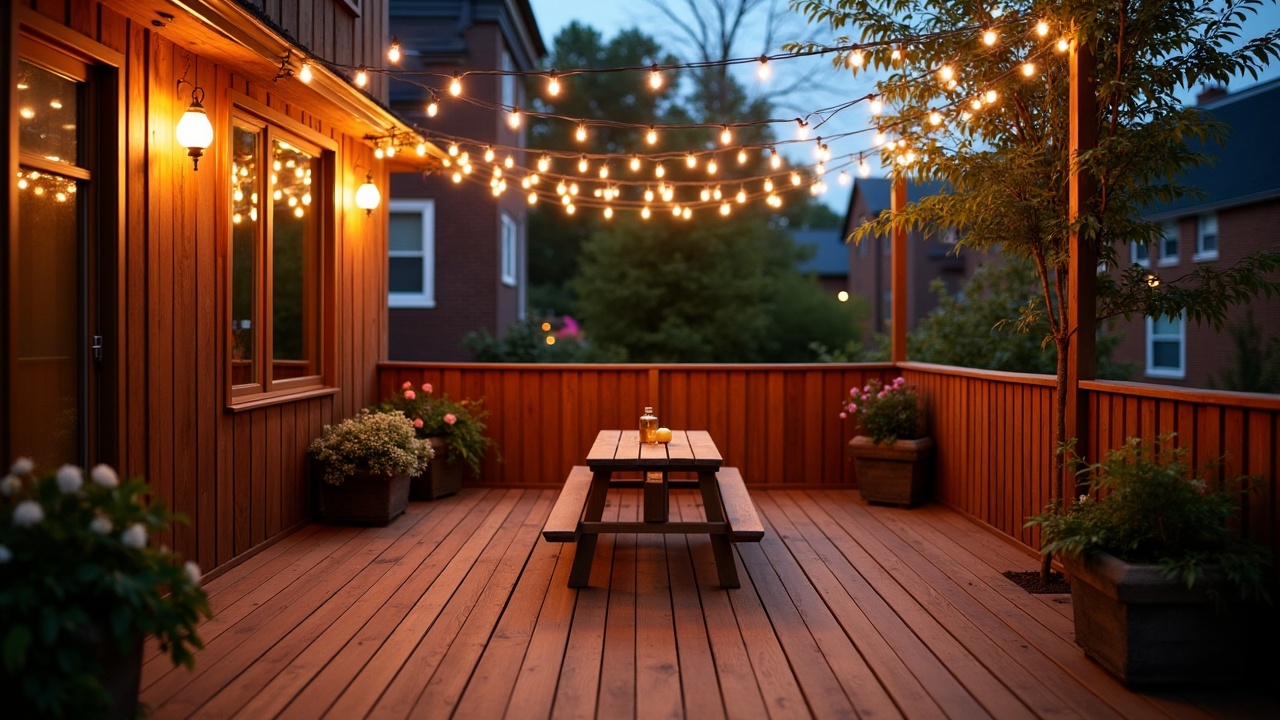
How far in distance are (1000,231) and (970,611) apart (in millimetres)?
2020

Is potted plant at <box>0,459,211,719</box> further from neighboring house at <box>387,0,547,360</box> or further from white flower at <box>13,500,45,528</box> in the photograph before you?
neighboring house at <box>387,0,547,360</box>

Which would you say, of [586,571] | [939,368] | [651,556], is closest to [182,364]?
[586,571]

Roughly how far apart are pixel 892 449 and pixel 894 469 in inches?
6.2

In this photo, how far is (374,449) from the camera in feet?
21.8

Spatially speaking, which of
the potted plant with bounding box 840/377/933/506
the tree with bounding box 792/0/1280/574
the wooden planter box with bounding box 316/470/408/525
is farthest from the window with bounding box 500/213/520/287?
the tree with bounding box 792/0/1280/574

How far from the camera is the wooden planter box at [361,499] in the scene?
6.63 m

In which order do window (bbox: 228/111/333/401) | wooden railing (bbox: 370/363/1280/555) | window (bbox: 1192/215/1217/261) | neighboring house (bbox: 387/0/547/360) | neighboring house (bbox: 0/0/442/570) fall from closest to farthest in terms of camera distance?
1. neighboring house (bbox: 0/0/442/570)
2. window (bbox: 228/111/333/401)
3. wooden railing (bbox: 370/363/1280/555)
4. neighboring house (bbox: 387/0/547/360)
5. window (bbox: 1192/215/1217/261)

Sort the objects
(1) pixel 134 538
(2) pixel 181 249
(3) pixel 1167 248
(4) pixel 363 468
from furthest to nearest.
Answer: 1. (3) pixel 1167 248
2. (4) pixel 363 468
3. (2) pixel 181 249
4. (1) pixel 134 538

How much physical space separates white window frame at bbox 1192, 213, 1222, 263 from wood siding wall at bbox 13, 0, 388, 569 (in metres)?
12.6

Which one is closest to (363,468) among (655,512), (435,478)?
(435,478)

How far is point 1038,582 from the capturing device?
204 inches

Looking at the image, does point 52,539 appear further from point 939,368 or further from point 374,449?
point 939,368

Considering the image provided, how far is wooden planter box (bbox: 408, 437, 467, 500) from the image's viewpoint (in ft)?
25.2

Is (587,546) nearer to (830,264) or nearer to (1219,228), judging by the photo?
(1219,228)
